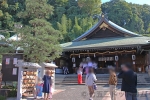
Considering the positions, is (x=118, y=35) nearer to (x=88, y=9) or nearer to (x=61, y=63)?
(x=61, y=63)


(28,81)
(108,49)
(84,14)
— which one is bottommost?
(28,81)

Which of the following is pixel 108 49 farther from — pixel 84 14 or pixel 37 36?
pixel 84 14

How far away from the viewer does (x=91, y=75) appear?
28.4ft

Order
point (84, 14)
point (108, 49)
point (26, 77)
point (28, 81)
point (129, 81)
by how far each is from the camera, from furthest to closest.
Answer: point (84, 14), point (108, 49), point (28, 81), point (26, 77), point (129, 81)

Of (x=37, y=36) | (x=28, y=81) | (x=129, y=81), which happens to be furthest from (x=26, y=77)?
(x=129, y=81)

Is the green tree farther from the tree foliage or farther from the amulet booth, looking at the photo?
the tree foliage

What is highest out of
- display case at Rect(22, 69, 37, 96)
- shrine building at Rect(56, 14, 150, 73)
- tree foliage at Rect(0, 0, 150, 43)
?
tree foliage at Rect(0, 0, 150, 43)

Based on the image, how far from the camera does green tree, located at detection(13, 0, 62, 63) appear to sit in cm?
1023

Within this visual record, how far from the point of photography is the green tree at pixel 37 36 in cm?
1023

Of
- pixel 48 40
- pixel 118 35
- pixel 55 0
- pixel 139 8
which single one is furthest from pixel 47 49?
pixel 139 8

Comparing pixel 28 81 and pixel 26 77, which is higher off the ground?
pixel 26 77

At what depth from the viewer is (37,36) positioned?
10336 mm

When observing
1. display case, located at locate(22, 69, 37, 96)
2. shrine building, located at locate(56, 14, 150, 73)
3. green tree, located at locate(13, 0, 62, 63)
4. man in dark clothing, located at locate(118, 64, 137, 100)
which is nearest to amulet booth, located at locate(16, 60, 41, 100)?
display case, located at locate(22, 69, 37, 96)

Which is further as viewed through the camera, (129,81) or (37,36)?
(37,36)
